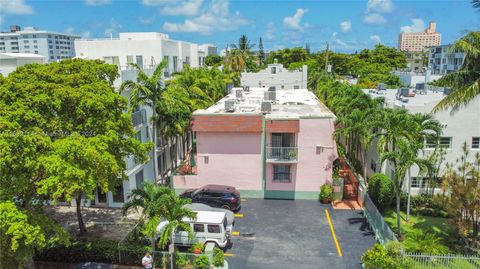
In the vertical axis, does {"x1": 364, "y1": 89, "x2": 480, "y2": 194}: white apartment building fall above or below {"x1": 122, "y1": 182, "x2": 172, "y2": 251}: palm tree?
above

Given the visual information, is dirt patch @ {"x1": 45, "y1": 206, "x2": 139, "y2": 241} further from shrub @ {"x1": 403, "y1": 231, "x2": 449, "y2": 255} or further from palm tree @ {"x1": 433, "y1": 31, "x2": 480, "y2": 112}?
palm tree @ {"x1": 433, "y1": 31, "x2": 480, "y2": 112}

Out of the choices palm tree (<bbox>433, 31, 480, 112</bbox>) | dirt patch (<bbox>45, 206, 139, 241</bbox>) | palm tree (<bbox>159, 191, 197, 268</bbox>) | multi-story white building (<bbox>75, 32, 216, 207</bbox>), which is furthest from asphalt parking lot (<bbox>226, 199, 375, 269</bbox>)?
palm tree (<bbox>433, 31, 480, 112</bbox>)

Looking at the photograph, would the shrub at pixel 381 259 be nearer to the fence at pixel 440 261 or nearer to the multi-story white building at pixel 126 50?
the fence at pixel 440 261

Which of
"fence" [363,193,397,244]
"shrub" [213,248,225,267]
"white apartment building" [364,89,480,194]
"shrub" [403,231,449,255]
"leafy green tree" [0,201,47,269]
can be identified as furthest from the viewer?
"white apartment building" [364,89,480,194]

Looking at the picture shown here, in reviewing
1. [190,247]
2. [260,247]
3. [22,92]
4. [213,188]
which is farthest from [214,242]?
[22,92]

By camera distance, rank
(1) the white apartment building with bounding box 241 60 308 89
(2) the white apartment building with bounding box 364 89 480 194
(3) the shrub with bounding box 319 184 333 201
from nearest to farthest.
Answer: (2) the white apartment building with bounding box 364 89 480 194 < (3) the shrub with bounding box 319 184 333 201 < (1) the white apartment building with bounding box 241 60 308 89

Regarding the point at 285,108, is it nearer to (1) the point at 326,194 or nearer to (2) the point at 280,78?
(1) the point at 326,194

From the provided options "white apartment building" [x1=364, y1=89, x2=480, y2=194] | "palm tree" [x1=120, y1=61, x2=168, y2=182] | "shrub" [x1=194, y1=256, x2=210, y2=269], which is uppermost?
"palm tree" [x1=120, y1=61, x2=168, y2=182]

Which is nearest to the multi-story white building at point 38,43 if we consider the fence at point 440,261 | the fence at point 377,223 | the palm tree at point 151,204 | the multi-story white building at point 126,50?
the multi-story white building at point 126,50
